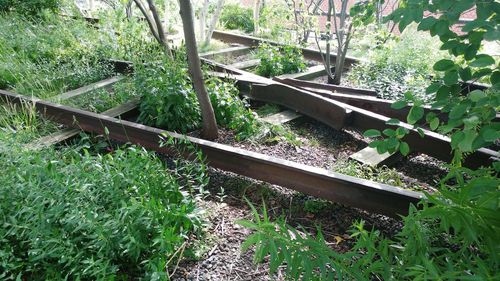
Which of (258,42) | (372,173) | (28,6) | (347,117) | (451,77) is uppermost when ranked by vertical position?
(28,6)

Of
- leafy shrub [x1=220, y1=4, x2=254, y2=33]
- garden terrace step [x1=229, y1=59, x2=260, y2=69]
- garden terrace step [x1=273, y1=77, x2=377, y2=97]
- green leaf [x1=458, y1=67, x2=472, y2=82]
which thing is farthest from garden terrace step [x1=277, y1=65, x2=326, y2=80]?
leafy shrub [x1=220, y1=4, x2=254, y2=33]

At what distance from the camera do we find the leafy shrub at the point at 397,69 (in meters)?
4.51

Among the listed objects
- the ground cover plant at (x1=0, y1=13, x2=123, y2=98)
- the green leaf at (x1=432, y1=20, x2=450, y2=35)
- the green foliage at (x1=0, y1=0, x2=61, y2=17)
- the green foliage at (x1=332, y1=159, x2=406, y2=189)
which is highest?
the green foliage at (x1=0, y1=0, x2=61, y2=17)

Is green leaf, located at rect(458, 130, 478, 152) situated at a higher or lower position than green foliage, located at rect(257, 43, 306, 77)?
higher

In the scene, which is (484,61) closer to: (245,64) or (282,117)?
(282,117)

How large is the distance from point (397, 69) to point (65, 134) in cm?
428

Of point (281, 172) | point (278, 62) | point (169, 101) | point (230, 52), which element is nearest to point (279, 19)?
point (230, 52)

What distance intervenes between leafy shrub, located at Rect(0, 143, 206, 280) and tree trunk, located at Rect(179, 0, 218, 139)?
1.05 m

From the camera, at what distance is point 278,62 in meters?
5.41

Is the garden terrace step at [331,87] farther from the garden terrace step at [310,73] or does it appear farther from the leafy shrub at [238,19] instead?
the leafy shrub at [238,19]

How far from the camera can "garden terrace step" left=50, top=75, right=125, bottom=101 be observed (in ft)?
14.3

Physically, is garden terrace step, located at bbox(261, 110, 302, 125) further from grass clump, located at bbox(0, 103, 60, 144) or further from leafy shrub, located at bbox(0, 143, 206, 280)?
grass clump, located at bbox(0, 103, 60, 144)

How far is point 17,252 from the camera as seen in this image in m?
2.16

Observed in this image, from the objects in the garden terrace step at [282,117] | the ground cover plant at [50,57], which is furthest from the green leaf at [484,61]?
the ground cover plant at [50,57]
